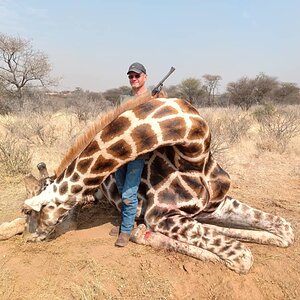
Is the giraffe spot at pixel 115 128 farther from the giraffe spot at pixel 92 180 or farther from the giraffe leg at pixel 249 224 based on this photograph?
the giraffe leg at pixel 249 224

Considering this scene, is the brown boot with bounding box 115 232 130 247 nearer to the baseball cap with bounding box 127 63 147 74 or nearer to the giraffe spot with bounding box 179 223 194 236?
the giraffe spot with bounding box 179 223 194 236

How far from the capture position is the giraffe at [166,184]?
2939mm

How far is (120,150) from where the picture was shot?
2.93 meters

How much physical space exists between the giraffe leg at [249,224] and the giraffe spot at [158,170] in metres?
0.65

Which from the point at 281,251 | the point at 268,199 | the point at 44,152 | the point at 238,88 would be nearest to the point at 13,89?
the point at 44,152

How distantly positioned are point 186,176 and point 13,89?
18.7 metres

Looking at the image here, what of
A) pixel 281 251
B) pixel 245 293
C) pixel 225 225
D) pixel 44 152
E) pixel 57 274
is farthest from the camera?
pixel 44 152

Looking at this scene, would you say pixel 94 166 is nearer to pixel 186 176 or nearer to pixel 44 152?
pixel 186 176

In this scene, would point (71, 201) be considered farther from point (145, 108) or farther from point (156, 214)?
point (145, 108)

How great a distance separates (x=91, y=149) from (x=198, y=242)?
1.25 meters

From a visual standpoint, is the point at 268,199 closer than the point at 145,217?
No

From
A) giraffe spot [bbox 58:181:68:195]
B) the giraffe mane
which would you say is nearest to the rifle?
the giraffe mane

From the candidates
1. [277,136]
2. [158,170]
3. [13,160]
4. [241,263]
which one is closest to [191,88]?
[277,136]

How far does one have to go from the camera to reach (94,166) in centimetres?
304
